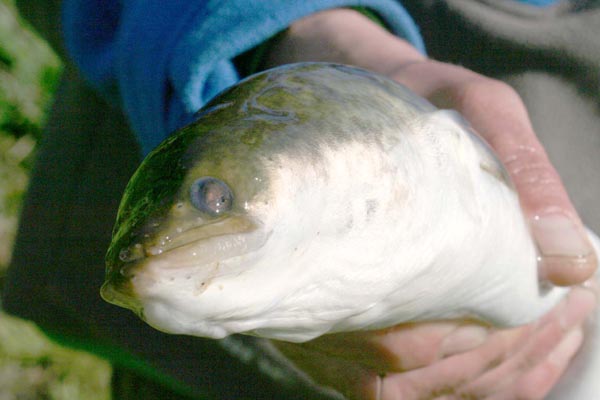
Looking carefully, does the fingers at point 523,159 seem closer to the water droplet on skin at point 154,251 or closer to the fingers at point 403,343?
the fingers at point 403,343

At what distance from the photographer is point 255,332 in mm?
779

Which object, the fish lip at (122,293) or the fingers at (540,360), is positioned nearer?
the fish lip at (122,293)

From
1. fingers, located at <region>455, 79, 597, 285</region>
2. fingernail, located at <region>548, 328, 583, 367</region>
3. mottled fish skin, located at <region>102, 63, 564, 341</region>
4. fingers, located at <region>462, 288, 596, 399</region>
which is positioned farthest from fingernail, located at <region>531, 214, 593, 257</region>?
fingernail, located at <region>548, 328, 583, 367</region>

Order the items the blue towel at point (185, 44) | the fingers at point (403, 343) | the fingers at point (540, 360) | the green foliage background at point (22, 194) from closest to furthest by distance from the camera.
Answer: the fingers at point (403, 343) < the blue towel at point (185, 44) < the fingers at point (540, 360) < the green foliage background at point (22, 194)

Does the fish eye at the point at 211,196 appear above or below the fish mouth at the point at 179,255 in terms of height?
above

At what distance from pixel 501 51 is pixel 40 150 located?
1545 millimetres

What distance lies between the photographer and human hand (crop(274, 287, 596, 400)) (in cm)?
122

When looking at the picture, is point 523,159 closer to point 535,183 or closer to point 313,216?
point 535,183

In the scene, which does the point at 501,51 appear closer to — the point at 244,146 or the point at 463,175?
the point at 463,175

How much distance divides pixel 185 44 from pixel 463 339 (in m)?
0.85

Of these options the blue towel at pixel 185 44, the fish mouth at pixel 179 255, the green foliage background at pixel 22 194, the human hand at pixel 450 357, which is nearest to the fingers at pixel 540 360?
the human hand at pixel 450 357

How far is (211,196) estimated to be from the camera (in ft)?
1.98

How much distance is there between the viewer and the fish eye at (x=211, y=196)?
23.8 inches

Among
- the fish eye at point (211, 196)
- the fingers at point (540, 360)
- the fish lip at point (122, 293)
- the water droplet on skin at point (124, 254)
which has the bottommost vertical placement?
the fingers at point (540, 360)
